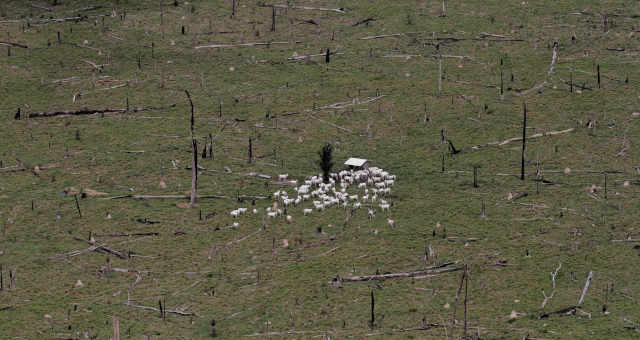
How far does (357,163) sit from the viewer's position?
3653 centimetres

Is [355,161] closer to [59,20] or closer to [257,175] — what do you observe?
[257,175]

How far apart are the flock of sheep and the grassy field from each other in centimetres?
35

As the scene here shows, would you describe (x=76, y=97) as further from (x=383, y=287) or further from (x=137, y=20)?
(x=383, y=287)

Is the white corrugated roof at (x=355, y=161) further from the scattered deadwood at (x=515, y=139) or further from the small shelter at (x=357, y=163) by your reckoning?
the scattered deadwood at (x=515, y=139)

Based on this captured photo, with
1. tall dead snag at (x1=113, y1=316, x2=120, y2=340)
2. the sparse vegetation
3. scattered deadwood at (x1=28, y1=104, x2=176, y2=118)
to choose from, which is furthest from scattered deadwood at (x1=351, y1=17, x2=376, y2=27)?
tall dead snag at (x1=113, y1=316, x2=120, y2=340)

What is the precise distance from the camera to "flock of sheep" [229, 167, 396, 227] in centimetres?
3469

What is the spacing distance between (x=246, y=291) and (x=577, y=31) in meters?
19.8

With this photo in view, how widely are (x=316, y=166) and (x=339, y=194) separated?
2140 mm

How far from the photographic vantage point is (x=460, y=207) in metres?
34.8

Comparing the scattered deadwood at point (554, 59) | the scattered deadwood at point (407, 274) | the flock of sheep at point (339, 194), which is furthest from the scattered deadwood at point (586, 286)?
the scattered deadwood at point (554, 59)

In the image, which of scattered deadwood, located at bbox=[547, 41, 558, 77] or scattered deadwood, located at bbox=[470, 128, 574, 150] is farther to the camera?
scattered deadwood, located at bbox=[547, 41, 558, 77]

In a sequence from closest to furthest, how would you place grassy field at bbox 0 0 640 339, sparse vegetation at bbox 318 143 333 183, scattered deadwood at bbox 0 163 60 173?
1. grassy field at bbox 0 0 640 339
2. sparse vegetation at bbox 318 143 333 183
3. scattered deadwood at bbox 0 163 60 173

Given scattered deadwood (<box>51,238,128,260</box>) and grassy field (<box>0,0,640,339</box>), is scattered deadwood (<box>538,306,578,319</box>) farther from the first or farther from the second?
scattered deadwood (<box>51,238,128,260</box>)

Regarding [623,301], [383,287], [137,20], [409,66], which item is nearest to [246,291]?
[383,287]
